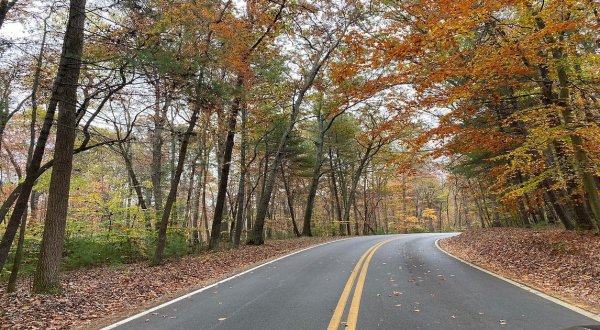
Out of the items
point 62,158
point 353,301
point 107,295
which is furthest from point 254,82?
point 353,301

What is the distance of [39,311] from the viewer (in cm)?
670

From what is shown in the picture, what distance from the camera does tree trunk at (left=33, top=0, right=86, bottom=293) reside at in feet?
27.0

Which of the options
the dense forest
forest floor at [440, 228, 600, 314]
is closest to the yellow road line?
forest floor at [440, 228, 600, 314]

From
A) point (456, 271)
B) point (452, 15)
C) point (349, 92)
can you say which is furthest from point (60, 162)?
point (456, 271)

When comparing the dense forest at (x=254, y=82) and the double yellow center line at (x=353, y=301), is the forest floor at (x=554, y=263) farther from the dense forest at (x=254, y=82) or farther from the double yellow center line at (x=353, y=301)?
the double yellow center line at (x=353, y=301)

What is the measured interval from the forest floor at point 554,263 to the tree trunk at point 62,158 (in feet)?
33.7

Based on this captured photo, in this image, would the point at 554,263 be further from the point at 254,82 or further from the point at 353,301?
the point at 254,82

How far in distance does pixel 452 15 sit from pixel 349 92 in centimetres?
381

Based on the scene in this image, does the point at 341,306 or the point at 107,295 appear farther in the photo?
the point at 107,295

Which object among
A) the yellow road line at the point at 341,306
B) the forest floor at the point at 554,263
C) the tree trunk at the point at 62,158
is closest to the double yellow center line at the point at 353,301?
the yellow road line at the point at 341,306

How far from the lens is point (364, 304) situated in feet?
20.7

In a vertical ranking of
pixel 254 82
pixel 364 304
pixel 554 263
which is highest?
pixel 254 82

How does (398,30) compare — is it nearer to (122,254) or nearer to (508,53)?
(508,53)

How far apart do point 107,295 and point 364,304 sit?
5.72m
